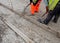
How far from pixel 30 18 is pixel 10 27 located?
42.7 inches

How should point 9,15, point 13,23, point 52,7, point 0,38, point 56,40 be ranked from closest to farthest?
point 56,40
point 0,38
point 52,7
point 13,23
point 9,15

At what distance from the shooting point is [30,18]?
7.29m

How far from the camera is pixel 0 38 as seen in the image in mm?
5945

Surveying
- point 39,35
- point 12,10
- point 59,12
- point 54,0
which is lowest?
point 12,10

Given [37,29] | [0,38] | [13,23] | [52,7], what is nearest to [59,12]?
[52,7]

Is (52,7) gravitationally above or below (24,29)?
above

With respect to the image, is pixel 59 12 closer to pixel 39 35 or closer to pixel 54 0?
pixel 54 0

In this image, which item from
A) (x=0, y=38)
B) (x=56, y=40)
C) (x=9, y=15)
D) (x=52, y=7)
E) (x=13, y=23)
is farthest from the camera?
(x=9, y=15)

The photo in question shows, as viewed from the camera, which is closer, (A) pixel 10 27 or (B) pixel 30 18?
(A) pixel 10 27

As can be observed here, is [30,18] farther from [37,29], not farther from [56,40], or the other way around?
[56,40]

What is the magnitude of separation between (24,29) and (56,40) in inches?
57.2

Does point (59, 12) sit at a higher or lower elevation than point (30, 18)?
higher

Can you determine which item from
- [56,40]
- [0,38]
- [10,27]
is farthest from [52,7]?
[0,38]

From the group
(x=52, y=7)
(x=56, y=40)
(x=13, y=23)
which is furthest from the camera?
(x=13, y=23)
